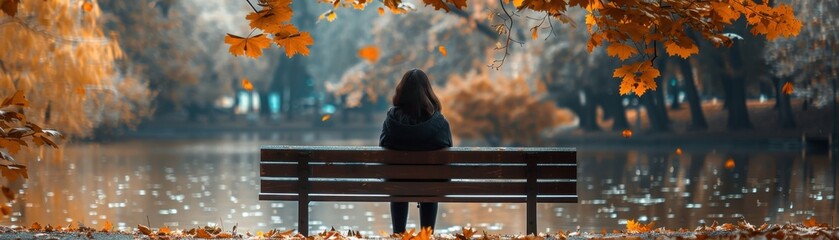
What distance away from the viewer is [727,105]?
4425cm

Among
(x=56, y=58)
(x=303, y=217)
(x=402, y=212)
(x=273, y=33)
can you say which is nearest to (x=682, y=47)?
(x=273, y=33)

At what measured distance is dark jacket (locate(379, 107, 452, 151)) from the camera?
8.91 metres

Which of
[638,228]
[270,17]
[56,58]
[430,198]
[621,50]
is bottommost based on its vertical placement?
[638,228]

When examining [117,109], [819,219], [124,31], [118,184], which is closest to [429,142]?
[819,219]

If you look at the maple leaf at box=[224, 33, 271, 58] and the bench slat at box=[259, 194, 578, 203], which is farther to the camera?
the bench slat at box=[259, 194, 578, 203]

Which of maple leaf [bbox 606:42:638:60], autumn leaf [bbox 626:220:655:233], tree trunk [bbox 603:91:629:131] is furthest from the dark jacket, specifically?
tree trunk [bbox 603:91:629:131]

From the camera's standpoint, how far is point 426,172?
8883mm

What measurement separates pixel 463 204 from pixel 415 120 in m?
9.80

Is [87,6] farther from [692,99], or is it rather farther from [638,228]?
[692,99]

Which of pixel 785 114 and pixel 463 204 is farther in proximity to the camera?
pixel 785 114

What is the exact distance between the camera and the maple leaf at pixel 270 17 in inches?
255

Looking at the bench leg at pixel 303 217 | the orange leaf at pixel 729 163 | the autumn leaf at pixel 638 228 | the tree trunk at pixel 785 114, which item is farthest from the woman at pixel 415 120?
the tree trunk at pixel 785 114

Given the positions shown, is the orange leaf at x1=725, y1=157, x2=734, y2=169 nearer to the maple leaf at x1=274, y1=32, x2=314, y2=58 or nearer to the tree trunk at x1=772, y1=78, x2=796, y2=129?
the tree trunk at x1=772, y1=78, x2=796, y2=129

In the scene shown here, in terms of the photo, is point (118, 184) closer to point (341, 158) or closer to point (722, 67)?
point (341, 158)
